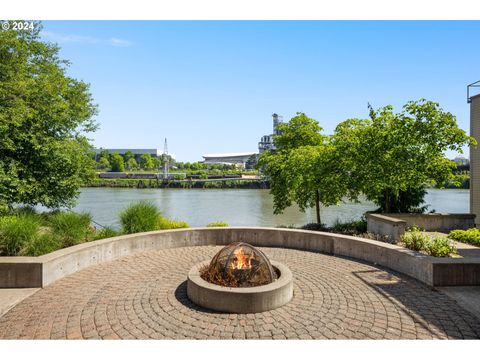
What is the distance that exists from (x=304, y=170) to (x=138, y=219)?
10.0 metres

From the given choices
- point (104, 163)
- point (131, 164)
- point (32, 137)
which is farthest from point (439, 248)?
point (131, 164)

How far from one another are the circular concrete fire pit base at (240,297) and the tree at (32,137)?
10.5 metres

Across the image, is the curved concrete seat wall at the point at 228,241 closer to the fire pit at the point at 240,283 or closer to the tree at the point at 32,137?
the fire pit at the point at 240,283

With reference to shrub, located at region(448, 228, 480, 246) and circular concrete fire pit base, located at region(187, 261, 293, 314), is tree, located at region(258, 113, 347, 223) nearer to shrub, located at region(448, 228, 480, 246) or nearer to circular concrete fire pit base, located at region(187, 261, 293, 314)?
shrub, located at region(448, 228, 480, 246)

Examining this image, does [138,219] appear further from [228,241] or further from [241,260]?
[241,260]

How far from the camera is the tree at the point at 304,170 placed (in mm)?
16156

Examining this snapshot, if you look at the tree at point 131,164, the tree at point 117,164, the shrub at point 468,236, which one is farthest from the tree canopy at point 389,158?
the tree at point 131,164

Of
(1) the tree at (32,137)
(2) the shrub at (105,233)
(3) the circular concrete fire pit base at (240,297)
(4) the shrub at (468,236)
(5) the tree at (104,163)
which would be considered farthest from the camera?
(5) the tree at (104,163)

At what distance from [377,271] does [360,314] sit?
2.90 metres

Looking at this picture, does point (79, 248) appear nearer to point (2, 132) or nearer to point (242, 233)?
point (242, 233)

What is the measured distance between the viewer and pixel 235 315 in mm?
5637

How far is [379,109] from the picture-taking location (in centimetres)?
1527

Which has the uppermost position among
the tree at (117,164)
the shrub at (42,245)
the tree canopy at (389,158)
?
the tree at (117,164)

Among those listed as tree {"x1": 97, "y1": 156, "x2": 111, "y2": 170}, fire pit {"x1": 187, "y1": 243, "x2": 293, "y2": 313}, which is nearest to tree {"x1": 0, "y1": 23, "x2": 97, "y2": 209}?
fire pit {"x1": 187, "y1": 243, "x2": 293, "y2": 313}
